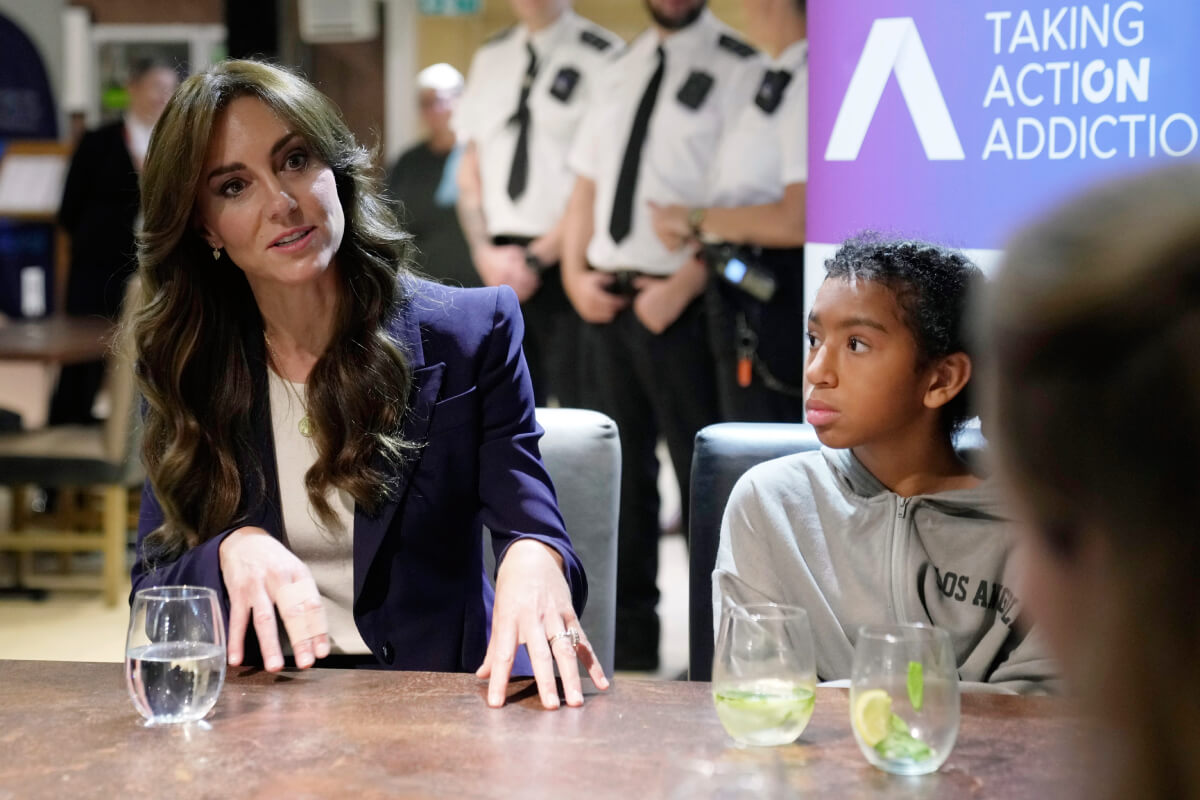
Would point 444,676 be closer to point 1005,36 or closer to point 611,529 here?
point 611,529

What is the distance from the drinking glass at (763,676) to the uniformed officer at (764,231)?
257cm

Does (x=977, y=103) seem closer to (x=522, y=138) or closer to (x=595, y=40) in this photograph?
(x=595, y=40)

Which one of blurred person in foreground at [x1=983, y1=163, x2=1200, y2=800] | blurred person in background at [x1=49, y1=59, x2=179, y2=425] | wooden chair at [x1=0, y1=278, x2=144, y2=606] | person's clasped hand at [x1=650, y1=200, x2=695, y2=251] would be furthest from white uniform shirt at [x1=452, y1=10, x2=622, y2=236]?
blurred person in foreground at [x1=983, y1=163, x2=1200, y2=800]

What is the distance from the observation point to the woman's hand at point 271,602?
54.6 inches

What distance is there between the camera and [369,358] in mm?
1797

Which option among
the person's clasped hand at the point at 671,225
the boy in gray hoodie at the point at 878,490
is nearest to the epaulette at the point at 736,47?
the person's clasped hand at the point at 671,225

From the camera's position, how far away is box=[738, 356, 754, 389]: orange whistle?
3766mm

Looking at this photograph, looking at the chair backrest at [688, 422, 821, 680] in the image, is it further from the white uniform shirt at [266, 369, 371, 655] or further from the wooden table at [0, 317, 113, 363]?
the wooden table at [0, 317, 113, 363]

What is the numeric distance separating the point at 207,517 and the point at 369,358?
30 cm

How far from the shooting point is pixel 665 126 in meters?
3.83

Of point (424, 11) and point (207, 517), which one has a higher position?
point (424, 11)

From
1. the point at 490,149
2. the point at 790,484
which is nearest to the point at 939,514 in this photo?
the point at 790,484

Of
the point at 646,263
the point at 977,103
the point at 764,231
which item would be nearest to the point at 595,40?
the point at 646,263

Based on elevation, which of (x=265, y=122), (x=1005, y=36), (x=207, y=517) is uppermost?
(x=1005, y=36)
